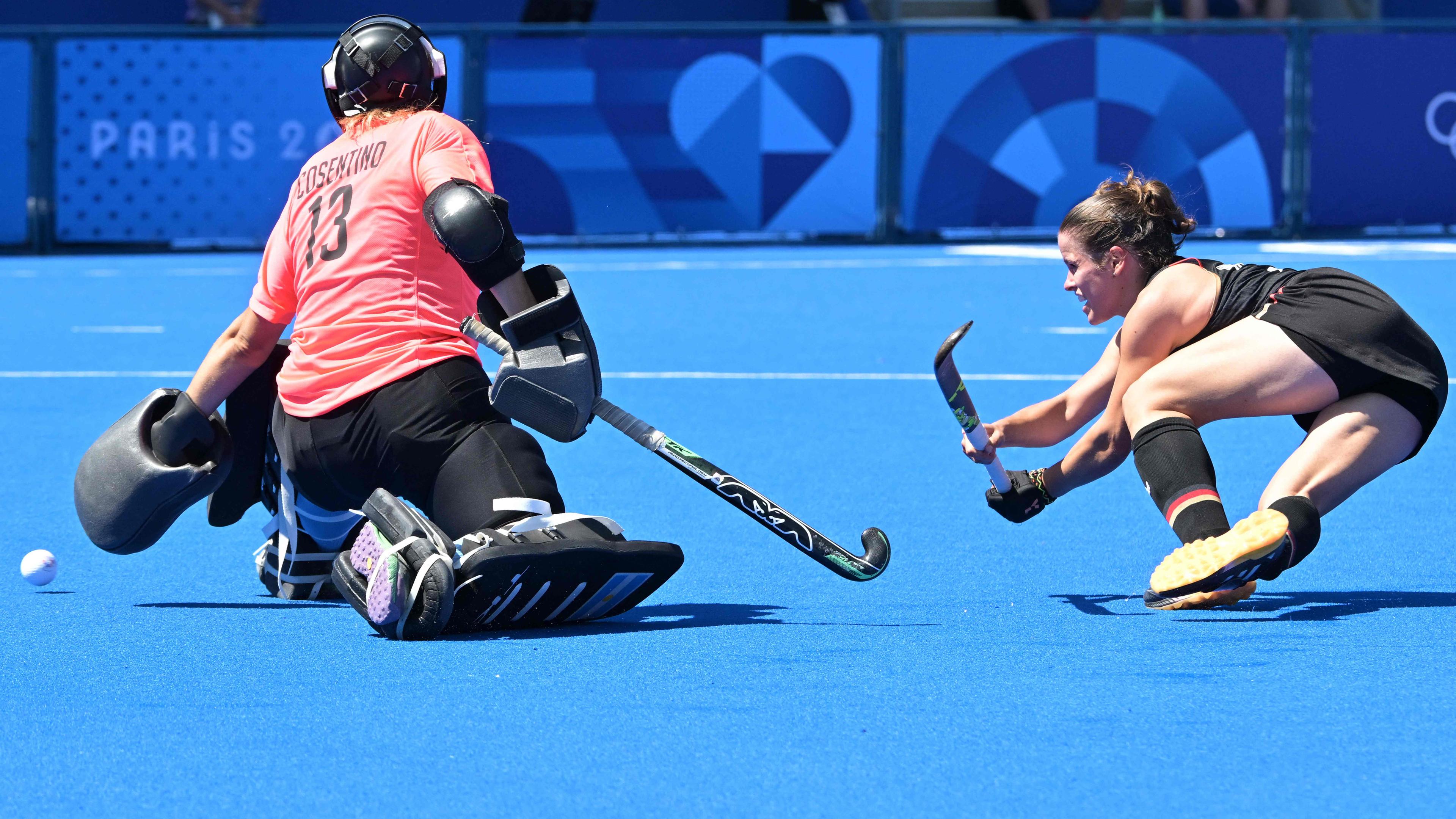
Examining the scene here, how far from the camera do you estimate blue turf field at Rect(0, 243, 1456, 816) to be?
278cm

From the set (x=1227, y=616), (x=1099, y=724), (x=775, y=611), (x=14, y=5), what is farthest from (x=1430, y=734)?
(x=14, y=5)

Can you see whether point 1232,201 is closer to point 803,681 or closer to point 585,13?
point 585,13

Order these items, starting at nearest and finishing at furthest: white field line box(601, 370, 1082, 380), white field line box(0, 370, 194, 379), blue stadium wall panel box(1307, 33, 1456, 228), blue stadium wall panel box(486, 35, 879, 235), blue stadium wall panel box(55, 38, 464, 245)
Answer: white field line box(601, 370, 1082, 380) < white field line box(0, 370, 194, 379) < blue stadium wall panel box(55, 38, 464, 245) < blue stadium wall panel box(486, 35, 879, 235) < blue stadium wall panel box(1307, 33, 1456, 228)

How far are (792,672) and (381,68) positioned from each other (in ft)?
5.40

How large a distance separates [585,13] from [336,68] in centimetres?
1218

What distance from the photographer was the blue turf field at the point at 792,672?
Result: 2781mm

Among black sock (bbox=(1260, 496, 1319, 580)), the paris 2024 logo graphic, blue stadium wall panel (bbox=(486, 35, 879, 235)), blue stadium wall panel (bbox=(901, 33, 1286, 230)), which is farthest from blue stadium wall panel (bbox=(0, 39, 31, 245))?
black sock (bbox=(1260, 496, 1319, 580))

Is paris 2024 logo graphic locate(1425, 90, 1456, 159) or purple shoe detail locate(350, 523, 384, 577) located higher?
paris 2024 logo graphic locate(1425, 90, 1456, 159)

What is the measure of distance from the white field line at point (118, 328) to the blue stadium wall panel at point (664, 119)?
4.20 metres

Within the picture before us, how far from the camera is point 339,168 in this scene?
425 centimetres

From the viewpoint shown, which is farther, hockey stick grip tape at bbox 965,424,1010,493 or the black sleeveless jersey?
hockey stick grip tape at bbox 965,424,1010,493

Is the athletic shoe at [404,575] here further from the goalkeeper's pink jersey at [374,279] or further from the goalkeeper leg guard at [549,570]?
the goalkeeper's pink jersey at [374,279]

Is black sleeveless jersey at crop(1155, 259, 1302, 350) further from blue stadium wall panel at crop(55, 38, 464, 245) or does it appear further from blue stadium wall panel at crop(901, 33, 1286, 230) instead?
blue stadium wall panel at crop(55, 38, 464, 245)

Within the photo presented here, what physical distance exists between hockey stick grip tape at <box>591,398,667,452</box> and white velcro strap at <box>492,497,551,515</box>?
8.9 inches
